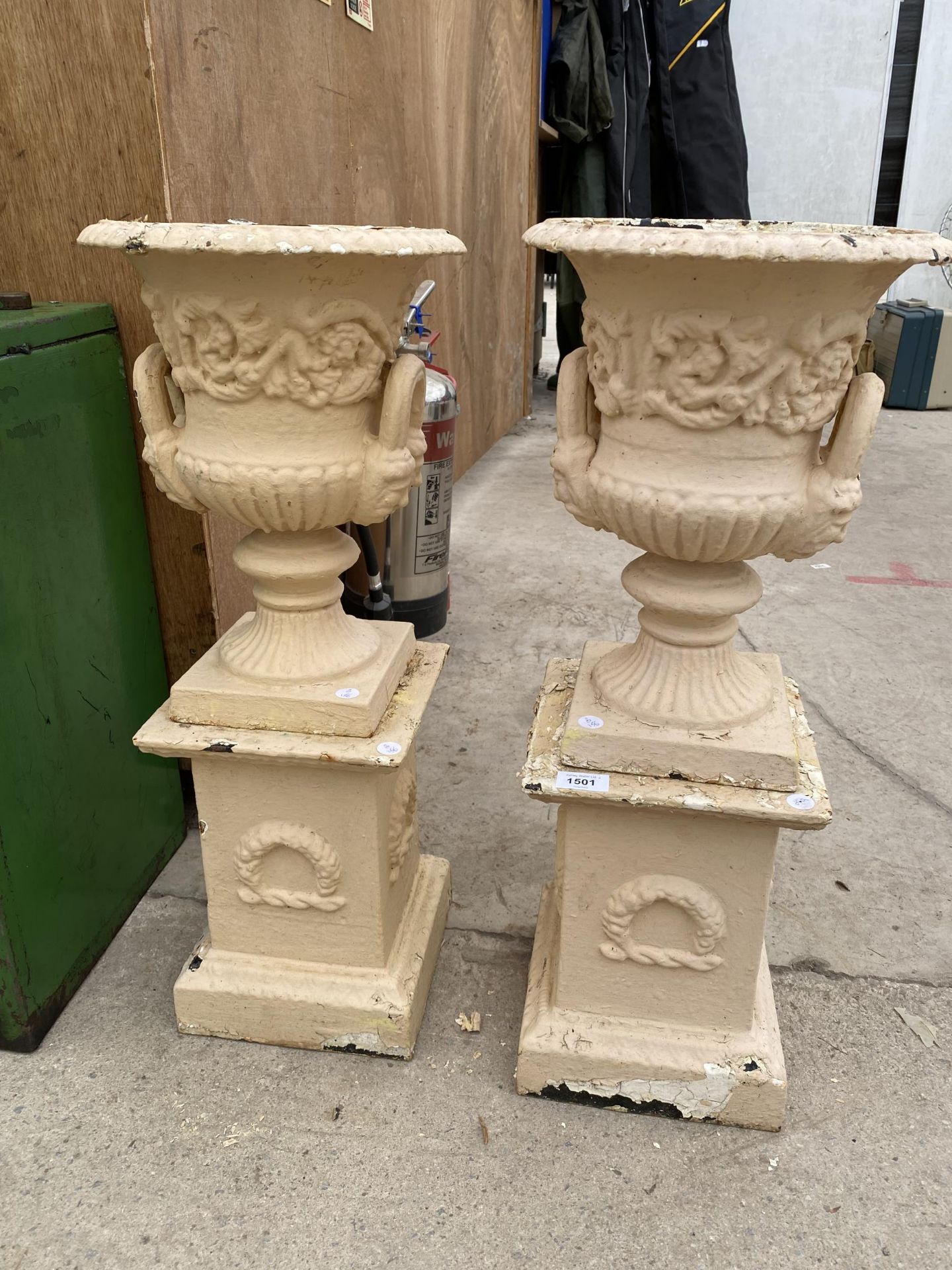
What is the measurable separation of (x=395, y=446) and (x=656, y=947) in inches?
34.8

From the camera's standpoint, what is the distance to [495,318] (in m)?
4.91

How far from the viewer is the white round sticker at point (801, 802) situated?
4.36ft

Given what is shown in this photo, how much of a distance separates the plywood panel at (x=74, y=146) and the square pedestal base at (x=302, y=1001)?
3.23 feet

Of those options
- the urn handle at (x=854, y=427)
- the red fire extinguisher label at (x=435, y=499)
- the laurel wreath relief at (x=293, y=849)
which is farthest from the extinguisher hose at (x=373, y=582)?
the urn handle at (x=854, y=427)

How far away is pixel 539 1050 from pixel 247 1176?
0.48 m

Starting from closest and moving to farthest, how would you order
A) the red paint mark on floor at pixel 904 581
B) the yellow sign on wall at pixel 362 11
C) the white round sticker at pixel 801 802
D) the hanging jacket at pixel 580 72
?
the white round sticker at pixel 801 802 → the yellow sign on wall at pixel 362 11 → the red paint mark on floor at pixel 904 581 → the hanging jacket at pixel 580 72

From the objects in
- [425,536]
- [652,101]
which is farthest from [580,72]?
[425,536]

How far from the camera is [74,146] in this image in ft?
5.49

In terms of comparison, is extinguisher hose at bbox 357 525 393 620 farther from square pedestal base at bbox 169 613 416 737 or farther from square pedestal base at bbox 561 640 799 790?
square pedestal base at bbox 561 640 799 790

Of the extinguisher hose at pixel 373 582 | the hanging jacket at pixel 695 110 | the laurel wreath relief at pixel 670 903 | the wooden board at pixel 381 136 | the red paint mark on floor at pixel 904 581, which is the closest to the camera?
the laurel wreath relief at pixel 670 903

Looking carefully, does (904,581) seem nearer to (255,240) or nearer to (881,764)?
(881,764)

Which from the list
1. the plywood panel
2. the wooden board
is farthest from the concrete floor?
the plywood panel

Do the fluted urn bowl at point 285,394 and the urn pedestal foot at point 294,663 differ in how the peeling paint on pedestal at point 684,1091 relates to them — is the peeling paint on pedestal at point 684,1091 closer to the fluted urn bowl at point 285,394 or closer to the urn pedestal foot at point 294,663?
the urn pedestal foot at point 294,663

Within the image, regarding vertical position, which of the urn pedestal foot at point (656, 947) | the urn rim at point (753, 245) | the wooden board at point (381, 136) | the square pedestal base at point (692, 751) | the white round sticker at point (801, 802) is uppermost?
the wooden board at point (381, 136)
